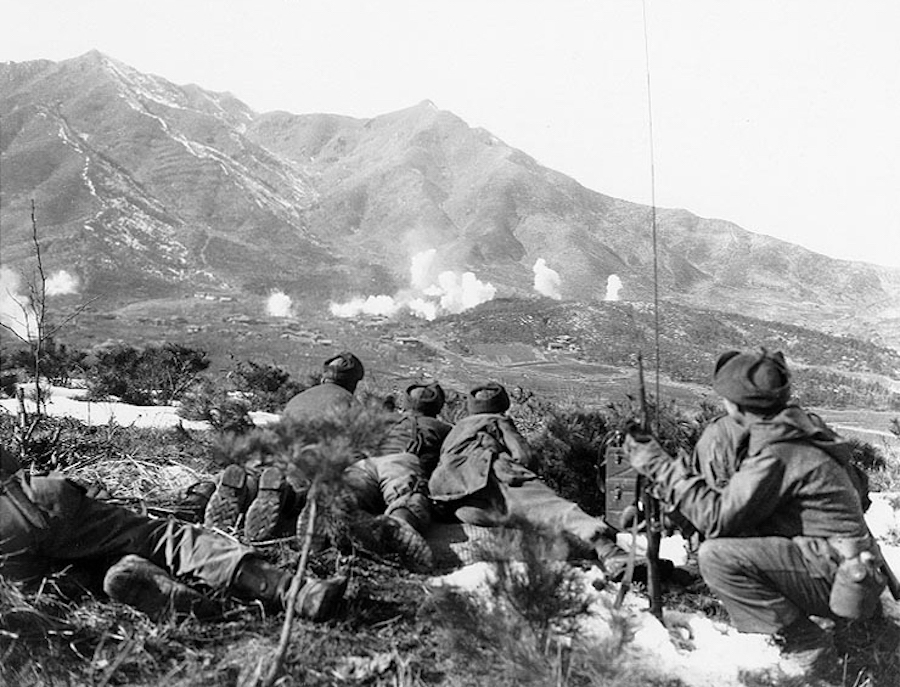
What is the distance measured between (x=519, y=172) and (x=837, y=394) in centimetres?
8645

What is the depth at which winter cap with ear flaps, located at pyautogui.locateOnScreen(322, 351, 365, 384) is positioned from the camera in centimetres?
539

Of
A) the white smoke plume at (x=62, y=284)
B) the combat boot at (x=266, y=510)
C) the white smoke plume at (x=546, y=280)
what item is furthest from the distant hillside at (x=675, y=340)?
the white smoke plume at (x=62, y=284)

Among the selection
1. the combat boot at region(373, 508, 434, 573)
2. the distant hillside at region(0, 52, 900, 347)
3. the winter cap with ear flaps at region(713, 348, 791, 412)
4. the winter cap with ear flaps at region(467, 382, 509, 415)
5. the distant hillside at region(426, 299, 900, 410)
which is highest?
the distant hillside at region(0, 52, 900, 347)

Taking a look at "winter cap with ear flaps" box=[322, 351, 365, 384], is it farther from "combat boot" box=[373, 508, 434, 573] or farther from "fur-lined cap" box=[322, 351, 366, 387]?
"combat boot" box=[373, 508, 434, 573]

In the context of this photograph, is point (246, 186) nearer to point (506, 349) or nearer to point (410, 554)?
point (506, 349)

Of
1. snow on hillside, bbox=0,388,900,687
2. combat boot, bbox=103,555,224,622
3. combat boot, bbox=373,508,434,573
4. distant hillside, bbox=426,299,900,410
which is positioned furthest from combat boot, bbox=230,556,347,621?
distant hillside, bbox=426,299,900,410

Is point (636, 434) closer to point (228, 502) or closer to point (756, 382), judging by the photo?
point (756, 382)

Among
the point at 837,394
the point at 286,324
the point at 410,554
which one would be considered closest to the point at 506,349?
the point at 286,324

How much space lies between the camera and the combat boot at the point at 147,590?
2967mm

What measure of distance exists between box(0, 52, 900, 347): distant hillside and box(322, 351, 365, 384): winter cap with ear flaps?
51.9m

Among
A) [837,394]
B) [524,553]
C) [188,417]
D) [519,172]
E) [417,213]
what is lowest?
[837,394]

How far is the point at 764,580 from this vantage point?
2977 mm

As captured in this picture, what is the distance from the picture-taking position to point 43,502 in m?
2.99

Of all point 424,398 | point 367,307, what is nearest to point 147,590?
point 424,398
